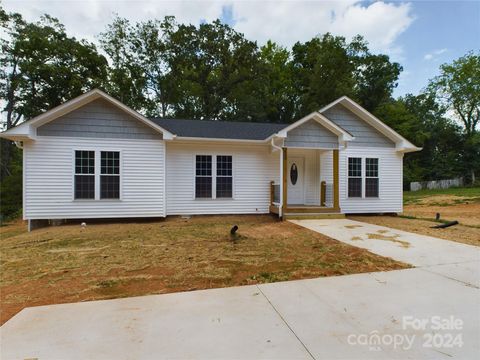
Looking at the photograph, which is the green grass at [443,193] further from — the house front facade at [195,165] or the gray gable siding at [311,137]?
the gray gable siding at [311,137]

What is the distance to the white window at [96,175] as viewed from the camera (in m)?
8.84

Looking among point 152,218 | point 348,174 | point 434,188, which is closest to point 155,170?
point 152,218

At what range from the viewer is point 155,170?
30.8ft

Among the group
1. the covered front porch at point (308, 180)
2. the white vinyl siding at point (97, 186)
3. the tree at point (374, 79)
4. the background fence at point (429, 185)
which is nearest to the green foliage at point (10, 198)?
the white vinyl siding at point (97, 186)

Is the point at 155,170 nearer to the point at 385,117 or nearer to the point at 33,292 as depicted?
the point at 33,292

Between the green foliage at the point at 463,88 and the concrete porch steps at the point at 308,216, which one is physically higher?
the green foliage at the point at 463,88

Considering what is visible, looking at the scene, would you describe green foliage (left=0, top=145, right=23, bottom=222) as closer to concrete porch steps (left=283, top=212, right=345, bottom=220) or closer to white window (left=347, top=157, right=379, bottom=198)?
concrete porch steps (left=283, top=212, right=345, bottom=220)

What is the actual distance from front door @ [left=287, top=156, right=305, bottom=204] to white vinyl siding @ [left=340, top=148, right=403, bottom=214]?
1.66m

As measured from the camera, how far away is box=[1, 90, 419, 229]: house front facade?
28.4 feet

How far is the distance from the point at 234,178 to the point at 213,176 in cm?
87

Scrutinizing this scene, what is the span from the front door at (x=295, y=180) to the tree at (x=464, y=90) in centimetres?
3410

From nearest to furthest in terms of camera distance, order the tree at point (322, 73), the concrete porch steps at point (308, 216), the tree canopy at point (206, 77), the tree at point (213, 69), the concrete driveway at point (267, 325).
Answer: the concrete driveway at point (267, 325) < the concrete porch steps at point (308, 216) < the tree canopy at point (206, 77) < the tree at point (213, 69) < the tree at point (322, 73)

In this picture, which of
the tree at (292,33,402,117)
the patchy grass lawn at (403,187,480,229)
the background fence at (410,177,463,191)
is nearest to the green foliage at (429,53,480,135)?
the background fence at (410,177,463,191)

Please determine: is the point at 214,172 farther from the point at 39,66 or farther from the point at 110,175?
the point at 39,66
